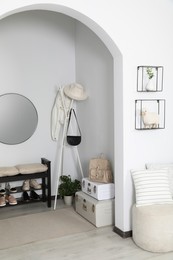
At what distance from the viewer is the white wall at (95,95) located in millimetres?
4043

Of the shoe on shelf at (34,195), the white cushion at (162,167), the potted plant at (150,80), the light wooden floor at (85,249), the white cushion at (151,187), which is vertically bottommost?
the light wooden floor at (85,249)

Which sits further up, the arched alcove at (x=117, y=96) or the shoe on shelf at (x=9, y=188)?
the arched alcove at (x=117, y=96)

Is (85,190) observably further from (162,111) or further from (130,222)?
(162,111)

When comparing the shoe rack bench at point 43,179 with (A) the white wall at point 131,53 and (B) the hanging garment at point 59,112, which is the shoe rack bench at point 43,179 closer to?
(B) the hanging garment at point 59,112

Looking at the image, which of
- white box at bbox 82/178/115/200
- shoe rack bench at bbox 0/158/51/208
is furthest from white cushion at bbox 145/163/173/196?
shoe rack bench at bbox 0/158/51/208

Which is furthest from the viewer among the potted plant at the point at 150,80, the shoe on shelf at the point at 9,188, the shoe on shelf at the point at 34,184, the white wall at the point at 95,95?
the shoe on shelf at the point at 34,184

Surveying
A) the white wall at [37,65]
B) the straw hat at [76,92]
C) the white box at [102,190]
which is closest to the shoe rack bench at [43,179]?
the white wall at [37,65]

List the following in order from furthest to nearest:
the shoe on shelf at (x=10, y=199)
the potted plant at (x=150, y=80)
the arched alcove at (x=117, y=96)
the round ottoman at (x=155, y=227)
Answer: the shoe on shelf at (x=10, y=199), the potted plant at (x=150, y=80), the arched alcove at (x=117, y=96), the round ottoman at (x=155, y=227)

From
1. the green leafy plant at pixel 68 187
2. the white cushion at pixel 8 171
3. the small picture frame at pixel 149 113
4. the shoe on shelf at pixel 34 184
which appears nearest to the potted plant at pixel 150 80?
the small picture frame at pixel 149 113

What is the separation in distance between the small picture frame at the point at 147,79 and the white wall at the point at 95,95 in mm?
631

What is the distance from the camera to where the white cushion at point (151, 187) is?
3203mm

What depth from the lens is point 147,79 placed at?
11.1 ft

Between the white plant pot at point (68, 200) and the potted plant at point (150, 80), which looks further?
the white plant pot at point (68, 200)

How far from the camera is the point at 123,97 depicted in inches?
130
